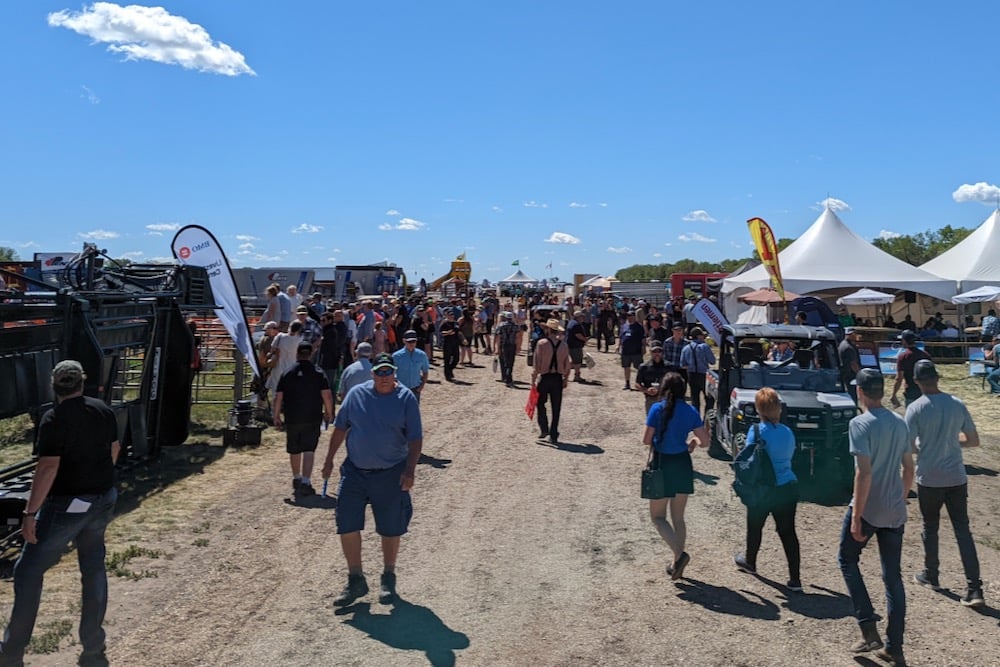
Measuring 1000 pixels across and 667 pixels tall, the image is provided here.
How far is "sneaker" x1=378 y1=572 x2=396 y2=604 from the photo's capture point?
20.0ft

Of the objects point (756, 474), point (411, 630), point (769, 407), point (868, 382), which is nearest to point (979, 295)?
point (769, 407)

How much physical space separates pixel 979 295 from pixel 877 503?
25260 mm

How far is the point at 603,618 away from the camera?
582 cm

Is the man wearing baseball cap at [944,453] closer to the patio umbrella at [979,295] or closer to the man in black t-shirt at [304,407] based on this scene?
the man in black t-shirt at [304,407]

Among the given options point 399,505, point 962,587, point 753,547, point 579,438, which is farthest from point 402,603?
point 579,438

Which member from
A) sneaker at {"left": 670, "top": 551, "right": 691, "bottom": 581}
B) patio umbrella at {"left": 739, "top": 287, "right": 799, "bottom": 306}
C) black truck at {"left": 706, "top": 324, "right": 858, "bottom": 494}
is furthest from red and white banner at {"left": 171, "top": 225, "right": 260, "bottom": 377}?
patio umbrella at {"left": 739, "top": 287, "right": 799, "bottom": 306}

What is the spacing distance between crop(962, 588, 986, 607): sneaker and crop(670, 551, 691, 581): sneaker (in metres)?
1.99

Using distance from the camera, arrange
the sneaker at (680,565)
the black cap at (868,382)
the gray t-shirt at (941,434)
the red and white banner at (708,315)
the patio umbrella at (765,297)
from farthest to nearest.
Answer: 1. the patio umbrella at (765,297)
2. the red and white banner at (708,315)
3. the sneaker at (680,565)
4. the gray t-shirt at (941,434)
5. the black cap at (868,382)

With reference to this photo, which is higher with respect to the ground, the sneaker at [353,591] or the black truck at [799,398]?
the black truck at [799,398]

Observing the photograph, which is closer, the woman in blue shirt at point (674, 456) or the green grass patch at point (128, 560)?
the woman in blue shirt at point (674, 456)

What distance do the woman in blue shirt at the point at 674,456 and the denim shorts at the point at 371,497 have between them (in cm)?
195

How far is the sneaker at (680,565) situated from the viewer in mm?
6516

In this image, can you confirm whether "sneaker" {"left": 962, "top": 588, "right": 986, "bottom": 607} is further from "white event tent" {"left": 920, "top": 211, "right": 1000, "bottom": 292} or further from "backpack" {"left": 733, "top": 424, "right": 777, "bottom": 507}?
"white event tent" {"left": 920, "top": 211, "right": 1000, "bottom": 292}

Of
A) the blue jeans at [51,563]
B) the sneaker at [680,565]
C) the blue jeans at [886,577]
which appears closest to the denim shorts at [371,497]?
the blue jeans at [51,563]
